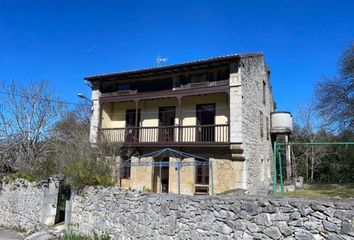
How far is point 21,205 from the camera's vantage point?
14.0 meters

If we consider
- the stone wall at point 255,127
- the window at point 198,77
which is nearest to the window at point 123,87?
the window at point 198,77

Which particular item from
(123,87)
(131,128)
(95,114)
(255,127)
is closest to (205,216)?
(255,127)

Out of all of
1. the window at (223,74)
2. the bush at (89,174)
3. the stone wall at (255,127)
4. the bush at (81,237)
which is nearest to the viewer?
the bush at (81,237)

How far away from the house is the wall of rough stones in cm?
505

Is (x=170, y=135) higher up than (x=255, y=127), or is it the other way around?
(x=255, y=127)

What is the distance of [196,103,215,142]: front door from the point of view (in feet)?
55.9

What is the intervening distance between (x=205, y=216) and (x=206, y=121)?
1076 cm

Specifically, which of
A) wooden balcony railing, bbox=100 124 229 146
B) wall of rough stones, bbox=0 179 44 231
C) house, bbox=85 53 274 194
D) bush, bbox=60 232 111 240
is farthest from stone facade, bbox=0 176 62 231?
wooden balcony railing, bbox=100 124 229 146

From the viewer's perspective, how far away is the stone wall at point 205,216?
573 cm

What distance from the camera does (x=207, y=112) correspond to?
1795 centimetres

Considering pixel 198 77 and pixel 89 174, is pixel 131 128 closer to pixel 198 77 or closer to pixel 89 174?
pixel 198 77

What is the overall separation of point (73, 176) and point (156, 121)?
8.82m

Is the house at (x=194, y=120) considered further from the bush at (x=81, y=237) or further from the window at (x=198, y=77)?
the bush at (x=81, y=237)

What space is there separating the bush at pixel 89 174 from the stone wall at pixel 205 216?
32 cm
